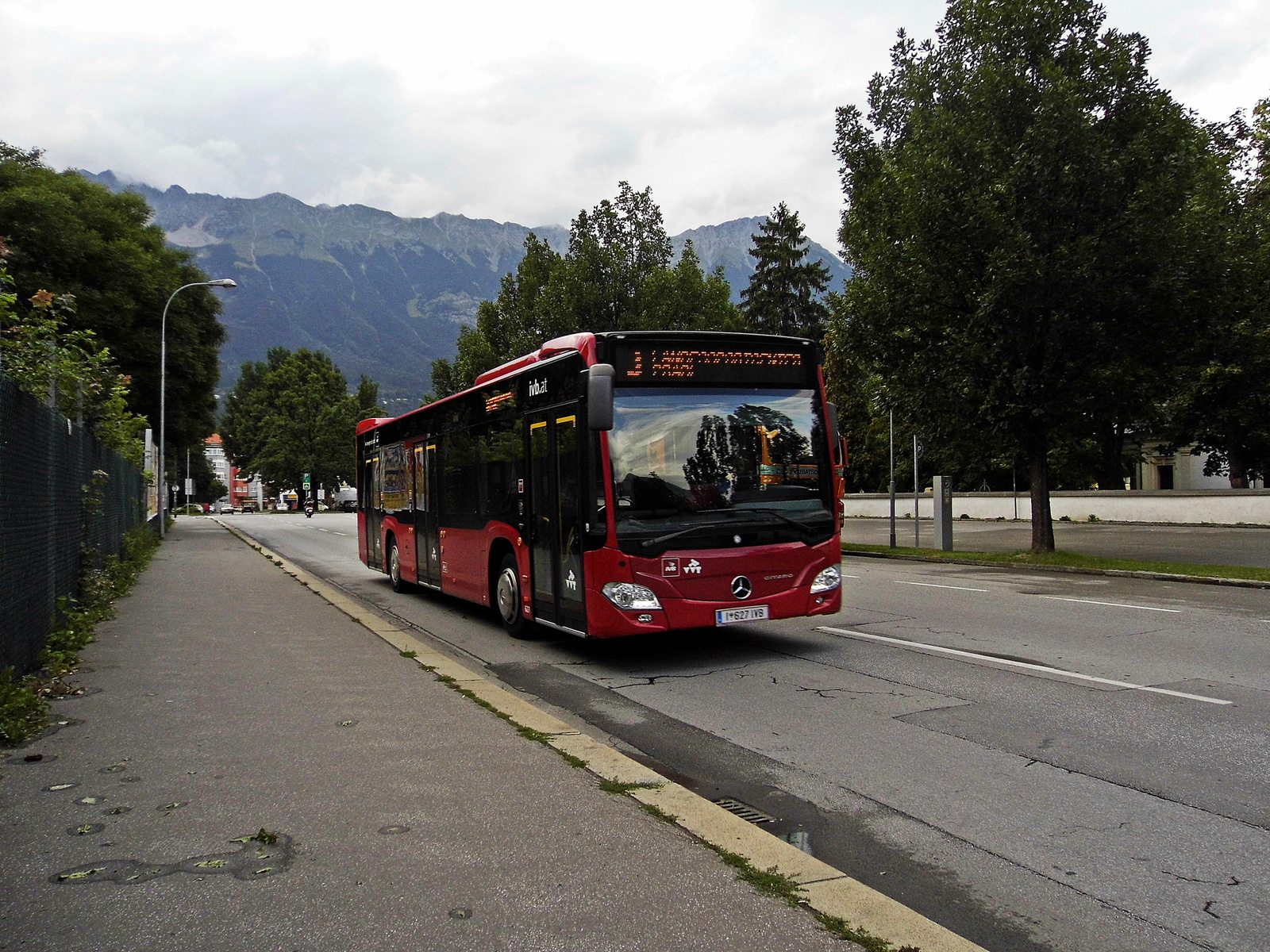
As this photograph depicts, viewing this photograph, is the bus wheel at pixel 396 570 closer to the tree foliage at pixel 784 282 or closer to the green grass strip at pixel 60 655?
the green grass strip at pixel 60 655

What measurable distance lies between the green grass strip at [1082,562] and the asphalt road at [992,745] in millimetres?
4619

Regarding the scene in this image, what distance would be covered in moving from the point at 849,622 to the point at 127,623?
840 centimetres

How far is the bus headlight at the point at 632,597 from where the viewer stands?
8414mm

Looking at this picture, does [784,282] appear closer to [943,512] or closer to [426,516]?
[943,512]

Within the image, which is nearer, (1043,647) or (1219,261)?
(1043,647)

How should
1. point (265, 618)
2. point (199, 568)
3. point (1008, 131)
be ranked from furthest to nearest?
point (199, 568)
point (1008, 131)
point (265, 618)

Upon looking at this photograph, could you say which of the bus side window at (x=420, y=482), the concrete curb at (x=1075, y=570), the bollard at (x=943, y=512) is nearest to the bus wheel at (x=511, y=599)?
the bus side window at (x=420, y=482)

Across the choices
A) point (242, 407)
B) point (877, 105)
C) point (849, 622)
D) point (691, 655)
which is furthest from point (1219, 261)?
point (242, 407)

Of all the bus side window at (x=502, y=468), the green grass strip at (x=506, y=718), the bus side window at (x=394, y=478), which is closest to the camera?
the green grass strip at (x=506, y=718)

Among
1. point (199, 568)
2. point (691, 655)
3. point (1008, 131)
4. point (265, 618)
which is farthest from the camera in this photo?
point (199, 568)

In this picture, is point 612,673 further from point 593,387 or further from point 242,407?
point 242,407

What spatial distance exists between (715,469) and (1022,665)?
310 centimetres

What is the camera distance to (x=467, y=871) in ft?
12.8

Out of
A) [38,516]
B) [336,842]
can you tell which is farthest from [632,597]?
[38,516]
